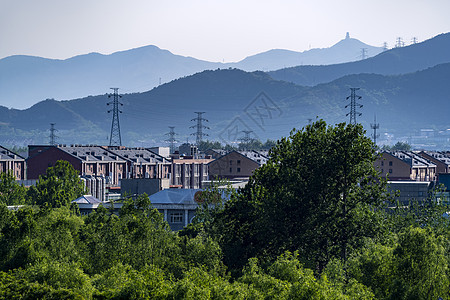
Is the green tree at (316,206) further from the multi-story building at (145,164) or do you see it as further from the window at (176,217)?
the multi-story building at (145,164)

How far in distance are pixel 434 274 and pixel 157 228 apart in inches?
801

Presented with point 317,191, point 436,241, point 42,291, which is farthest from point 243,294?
point 317,191

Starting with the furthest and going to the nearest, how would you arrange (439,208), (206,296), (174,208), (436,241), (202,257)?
(174,208)
(439,208)
(202,257)
(436,241)
(206,296)

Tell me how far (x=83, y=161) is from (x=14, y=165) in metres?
18.4

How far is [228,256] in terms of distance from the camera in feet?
165

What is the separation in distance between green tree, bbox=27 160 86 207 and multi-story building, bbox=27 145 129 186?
30.0 metres

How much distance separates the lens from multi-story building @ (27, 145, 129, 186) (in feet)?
471

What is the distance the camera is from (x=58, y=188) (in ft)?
326

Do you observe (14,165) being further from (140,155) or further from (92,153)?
(140,155)

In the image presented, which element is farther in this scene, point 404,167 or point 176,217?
point 404,167

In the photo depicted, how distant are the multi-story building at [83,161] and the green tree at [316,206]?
3623 inches

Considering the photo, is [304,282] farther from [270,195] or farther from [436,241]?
[270,195]

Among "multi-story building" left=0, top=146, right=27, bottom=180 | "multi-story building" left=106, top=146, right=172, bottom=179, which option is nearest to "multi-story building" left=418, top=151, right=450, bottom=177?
"multi-story building" left=106, top=146, right=172, bottom=179

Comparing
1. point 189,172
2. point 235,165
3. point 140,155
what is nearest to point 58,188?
point 140,155
